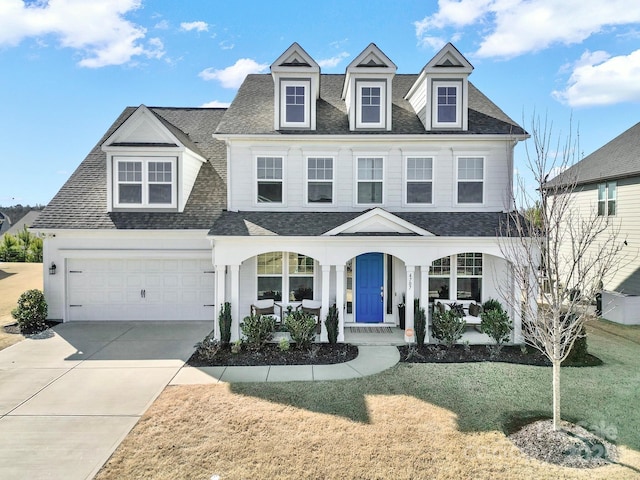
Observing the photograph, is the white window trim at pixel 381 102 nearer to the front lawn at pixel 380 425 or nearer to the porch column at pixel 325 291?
the porch column at pixel 325 291

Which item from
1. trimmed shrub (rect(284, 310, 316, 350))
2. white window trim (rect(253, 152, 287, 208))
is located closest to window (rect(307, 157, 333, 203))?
white window trim (rect(253, 152, 287, 208))

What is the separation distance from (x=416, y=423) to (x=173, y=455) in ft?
13.7

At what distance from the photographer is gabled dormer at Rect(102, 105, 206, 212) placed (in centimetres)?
1333

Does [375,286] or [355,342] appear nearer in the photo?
[355,342]

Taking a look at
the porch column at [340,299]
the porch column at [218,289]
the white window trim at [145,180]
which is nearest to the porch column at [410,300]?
the porch column at [340,299]

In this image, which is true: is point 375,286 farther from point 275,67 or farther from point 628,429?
point 275,67

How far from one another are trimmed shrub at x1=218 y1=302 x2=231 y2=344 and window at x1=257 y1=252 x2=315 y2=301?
6.38 ft

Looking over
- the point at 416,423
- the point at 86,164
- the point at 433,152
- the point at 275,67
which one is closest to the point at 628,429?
the point at 416,423

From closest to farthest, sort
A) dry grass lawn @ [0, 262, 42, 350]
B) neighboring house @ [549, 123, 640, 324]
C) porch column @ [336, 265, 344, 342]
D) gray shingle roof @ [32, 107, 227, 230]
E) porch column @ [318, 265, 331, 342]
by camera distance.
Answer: porch column @ [336, 265, 344, 342] < porch column @ [318, 265, 331, 342] < dry grass lawn @ [0, 262, 42, 350] < gray shingle roof @ [32, 107, 227, 230] < neighboring house @ [549, 123, 640, 324]

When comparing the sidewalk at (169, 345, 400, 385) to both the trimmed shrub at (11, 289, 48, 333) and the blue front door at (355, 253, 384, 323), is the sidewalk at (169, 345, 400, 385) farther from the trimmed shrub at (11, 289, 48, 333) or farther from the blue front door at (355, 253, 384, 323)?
the trimmed shrub at (11, 289, 48, 333)

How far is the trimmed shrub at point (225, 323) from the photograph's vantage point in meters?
10.6

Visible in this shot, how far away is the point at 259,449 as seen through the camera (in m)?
5.91

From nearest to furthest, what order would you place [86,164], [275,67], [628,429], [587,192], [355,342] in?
[628,429] < [355,342] < [275,67] < [86,164] < [587,192]

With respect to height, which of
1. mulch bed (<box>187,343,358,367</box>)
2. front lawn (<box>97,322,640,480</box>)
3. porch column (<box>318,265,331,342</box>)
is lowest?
front lawn (<box>97,322,640,480</box>)
